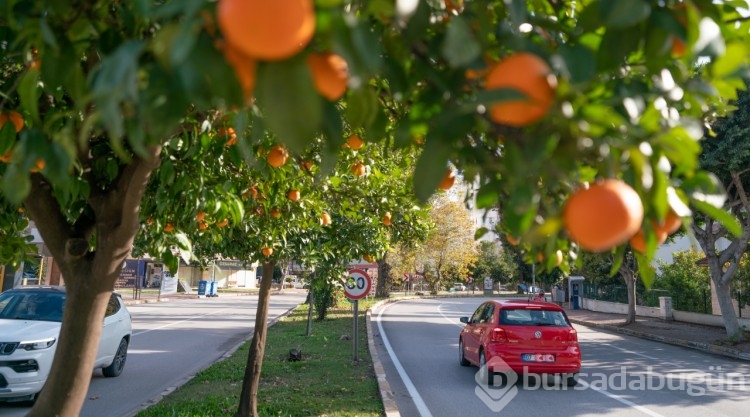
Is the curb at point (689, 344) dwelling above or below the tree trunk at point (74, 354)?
below

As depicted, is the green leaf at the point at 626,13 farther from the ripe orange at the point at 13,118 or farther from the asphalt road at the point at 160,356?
the asphalt road at the point at 160,356

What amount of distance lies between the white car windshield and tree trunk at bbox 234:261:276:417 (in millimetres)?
3607

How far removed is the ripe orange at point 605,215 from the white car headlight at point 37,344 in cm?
880

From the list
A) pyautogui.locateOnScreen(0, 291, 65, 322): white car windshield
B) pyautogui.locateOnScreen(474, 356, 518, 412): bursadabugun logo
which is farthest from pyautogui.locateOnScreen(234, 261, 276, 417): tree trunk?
pyautogui.locateOnScreen(474, 356, 518, 412): bursadabugun logo

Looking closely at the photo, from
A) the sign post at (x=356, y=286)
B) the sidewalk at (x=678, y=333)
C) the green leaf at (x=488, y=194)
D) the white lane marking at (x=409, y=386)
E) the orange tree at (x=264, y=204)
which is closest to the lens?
the green leaf at (x=488, y=194)

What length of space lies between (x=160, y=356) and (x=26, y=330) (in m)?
5.18

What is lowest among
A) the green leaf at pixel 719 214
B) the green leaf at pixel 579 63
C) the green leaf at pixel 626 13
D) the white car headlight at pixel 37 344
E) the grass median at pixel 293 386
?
the grass median at pixel 293 386

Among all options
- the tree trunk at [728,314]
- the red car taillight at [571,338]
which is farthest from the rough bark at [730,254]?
the red car taillight at [571,338]

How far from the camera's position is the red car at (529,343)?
10.1 metres

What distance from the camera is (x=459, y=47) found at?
3.52ft

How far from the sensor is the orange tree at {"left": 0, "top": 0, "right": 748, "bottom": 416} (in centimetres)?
92

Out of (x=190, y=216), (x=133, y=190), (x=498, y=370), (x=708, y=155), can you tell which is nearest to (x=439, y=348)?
(x=498, y=370)

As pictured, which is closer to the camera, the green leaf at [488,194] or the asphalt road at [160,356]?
the green leaf at [488,194]

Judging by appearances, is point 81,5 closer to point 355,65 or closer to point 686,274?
point 355,65
